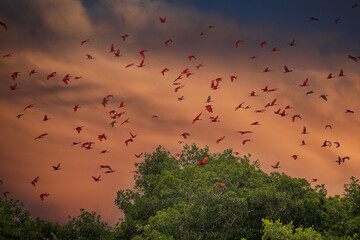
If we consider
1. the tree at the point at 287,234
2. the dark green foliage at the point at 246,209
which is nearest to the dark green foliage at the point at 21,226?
the dark green foliage at the point at 246,209

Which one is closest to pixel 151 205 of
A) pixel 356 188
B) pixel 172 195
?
pixel 172 195

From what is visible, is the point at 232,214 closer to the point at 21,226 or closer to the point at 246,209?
the point at 246,209

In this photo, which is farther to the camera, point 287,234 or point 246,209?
point 246,209

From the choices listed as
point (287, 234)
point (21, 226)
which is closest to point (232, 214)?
point (287, 234)

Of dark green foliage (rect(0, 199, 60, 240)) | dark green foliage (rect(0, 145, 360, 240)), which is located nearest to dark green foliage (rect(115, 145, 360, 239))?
dark green foliage (rect(0, 145, 360, 240))

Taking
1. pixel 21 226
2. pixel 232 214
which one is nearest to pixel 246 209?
pixel 232 214

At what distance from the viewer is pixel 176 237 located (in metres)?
21.8

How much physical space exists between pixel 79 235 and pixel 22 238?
19.3 feet

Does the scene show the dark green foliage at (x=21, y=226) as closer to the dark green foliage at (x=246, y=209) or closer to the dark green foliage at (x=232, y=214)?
the dark green foliage at (x=232, y=214)

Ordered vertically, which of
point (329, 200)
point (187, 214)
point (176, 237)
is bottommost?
point (176, 237)

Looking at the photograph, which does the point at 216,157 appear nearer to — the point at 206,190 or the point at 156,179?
the point at 156,179

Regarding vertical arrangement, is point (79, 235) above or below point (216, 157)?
below

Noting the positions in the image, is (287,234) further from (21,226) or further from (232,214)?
(21,226)

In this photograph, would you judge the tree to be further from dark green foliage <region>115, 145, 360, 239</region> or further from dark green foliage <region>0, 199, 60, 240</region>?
dark green foliage <region>0, 199, 60, 240</region>
